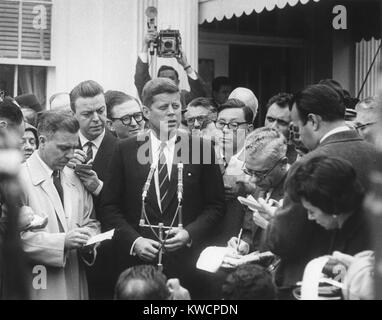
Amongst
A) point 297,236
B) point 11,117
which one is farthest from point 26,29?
point 297,236

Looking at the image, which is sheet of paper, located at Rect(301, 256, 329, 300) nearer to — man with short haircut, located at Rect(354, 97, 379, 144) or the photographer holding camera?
man with short haircut, located at Rect(354, 97, 379, 144)

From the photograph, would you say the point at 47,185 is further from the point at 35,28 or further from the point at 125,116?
the point at 35,28

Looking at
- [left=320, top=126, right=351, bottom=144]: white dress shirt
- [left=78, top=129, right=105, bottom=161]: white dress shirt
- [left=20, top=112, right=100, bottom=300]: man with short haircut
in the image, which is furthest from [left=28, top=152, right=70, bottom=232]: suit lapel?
[left=320, top=126, right=351, bottom=144]: white dress shirt

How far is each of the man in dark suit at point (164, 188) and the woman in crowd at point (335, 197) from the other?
1308 millimetres

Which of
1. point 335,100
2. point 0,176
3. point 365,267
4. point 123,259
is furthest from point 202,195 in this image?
point 0,176

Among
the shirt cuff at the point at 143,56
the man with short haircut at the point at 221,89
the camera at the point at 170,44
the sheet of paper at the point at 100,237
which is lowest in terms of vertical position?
the sheet of paper at the point at 100,237

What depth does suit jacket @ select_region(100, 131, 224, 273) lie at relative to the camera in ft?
15.5

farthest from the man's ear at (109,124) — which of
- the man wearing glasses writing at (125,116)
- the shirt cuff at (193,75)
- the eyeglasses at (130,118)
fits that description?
the shirt cuff at (193,75)

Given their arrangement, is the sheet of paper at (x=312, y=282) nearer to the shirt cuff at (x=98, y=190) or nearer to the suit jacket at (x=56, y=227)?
the suit jacket at (x=56, y=227)

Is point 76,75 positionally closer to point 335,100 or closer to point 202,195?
point 202,195

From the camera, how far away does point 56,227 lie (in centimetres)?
458

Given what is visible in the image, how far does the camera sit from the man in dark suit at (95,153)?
485cm

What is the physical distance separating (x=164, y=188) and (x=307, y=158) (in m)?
1.31

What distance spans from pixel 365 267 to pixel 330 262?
29 cm
